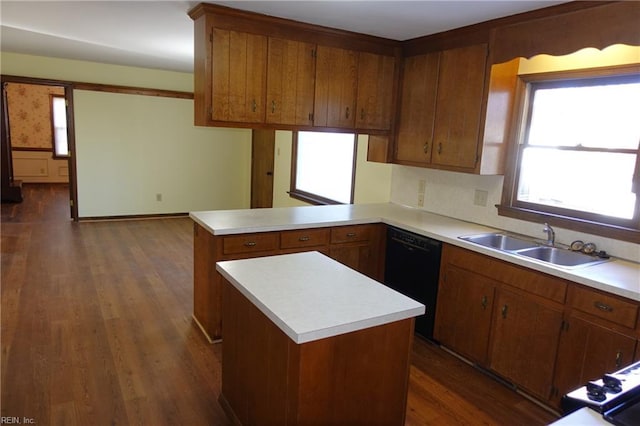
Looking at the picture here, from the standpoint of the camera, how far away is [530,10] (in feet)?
8.64

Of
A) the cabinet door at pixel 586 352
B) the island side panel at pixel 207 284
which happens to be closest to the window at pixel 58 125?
the island side panel at pixel 207 284

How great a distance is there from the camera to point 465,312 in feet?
9.27

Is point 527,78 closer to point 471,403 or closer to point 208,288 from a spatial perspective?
point 471,403

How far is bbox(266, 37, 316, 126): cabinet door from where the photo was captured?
Result: 3.17m

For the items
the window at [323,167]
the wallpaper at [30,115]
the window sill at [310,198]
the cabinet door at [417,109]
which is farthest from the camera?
the wallpaper at [30,115]

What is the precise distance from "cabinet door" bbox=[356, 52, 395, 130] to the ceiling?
220mm

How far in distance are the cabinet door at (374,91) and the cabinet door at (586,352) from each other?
2.16m

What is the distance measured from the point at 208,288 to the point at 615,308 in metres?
2.40

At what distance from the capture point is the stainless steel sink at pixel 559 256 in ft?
8.34

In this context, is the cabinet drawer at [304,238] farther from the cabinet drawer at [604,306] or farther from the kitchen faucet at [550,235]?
the cabinet drawer at [604,306]

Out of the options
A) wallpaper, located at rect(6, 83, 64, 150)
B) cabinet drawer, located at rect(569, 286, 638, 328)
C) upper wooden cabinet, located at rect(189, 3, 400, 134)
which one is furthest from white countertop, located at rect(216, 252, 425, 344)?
wallpaper, located at rect(6, 83, 64, 150)

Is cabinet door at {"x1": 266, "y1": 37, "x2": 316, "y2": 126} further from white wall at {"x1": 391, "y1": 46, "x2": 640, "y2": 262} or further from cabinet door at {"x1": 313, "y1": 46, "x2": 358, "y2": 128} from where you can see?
white wall at {"x1": 391, "y1": 46, "x2": 640, "y2": 262}

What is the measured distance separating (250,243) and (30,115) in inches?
365

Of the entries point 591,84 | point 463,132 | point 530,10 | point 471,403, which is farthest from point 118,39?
point 471,403
